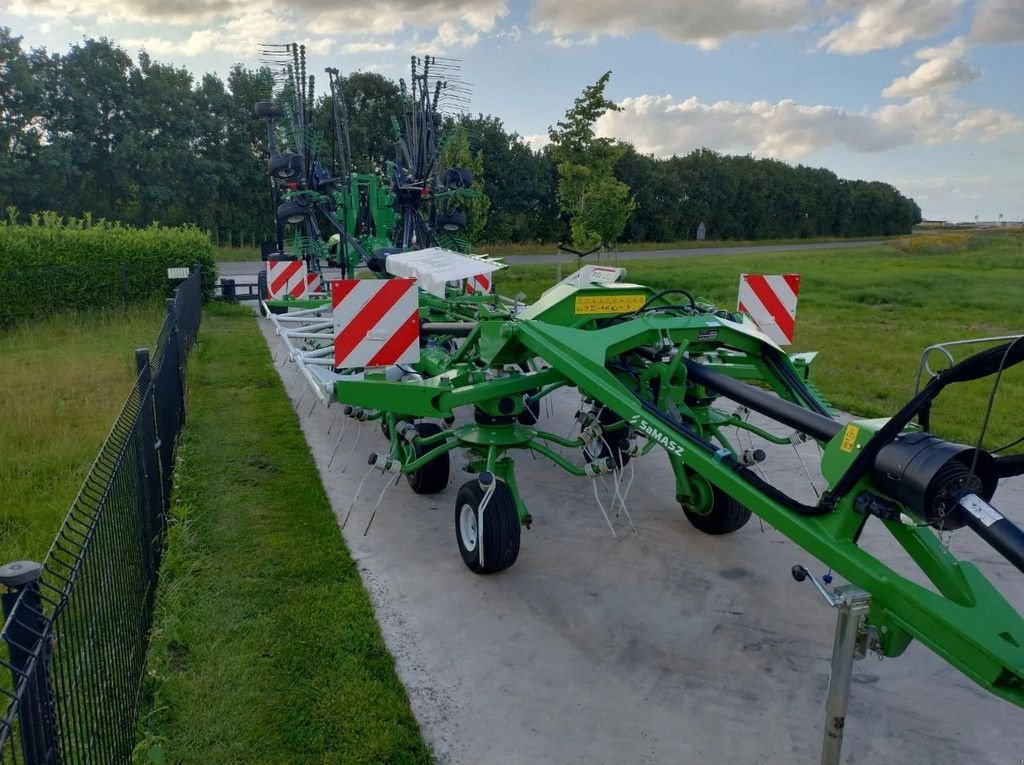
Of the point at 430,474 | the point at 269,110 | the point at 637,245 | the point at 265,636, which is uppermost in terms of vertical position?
the point at 269,110

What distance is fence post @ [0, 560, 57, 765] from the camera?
1861 millimetres

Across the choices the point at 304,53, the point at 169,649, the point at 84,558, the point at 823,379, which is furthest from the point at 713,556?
the point at 304,53

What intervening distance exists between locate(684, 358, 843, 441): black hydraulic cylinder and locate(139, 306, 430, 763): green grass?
2117mm

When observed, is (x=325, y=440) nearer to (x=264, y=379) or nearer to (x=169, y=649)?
(x=264, y=379)

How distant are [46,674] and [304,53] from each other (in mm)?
9957

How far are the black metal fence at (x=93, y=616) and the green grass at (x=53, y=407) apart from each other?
0.97 metres

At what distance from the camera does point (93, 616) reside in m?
2.77

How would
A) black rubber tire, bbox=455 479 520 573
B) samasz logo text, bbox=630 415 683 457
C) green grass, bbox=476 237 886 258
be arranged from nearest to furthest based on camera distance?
samasz logo text, bbox=630 415 683 457
black rubber tire, bbox=455 479 520 573
green grass, bbox=476 237 886 258

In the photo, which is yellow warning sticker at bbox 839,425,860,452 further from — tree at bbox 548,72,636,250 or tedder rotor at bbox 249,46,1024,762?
tree at bbox 548,72,636,250

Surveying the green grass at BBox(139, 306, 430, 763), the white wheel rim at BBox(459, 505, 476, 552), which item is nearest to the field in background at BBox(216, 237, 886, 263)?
the green grass at BBox(139, 306, 430, 763)

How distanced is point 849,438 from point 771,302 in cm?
335

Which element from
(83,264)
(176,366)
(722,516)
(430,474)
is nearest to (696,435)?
(722,516)

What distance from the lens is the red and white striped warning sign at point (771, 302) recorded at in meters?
6.02

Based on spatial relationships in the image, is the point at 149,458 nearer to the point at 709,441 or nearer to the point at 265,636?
the point at 265,636
